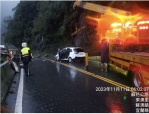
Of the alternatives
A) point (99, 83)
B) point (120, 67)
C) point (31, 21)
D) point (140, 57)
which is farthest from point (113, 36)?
point (31, 21)

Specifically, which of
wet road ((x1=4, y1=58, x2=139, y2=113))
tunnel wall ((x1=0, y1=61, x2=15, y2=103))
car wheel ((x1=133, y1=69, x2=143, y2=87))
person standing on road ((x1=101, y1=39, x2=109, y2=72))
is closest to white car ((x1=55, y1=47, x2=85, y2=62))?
person standing on road ((x1=101, y1=39, x2=109, y2=72))

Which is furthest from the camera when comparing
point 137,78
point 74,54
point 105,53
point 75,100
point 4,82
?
point 74,54

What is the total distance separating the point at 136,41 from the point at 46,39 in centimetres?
3394

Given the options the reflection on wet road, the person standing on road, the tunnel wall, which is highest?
the person standing on road

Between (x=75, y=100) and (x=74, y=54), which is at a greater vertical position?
(x=74, y=54)

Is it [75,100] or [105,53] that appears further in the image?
[105,53]

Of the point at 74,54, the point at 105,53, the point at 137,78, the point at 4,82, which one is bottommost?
the point at 4,82

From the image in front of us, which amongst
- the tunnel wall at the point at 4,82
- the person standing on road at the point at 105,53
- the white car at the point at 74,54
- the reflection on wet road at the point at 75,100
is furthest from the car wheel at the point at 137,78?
the white car at the point at 74,54

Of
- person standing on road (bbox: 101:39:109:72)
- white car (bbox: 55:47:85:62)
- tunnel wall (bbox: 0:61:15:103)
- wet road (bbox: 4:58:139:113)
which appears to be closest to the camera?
wet road (bbox: 4:58:139:113)

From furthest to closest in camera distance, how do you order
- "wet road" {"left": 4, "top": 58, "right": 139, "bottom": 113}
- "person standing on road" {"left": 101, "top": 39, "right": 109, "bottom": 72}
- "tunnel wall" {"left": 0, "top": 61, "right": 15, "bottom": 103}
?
"person standing on road" {"left": 101, "top": 39, "right": 109, "bottom": 72} < "tunnel wall" {"left": 0, "top": 61, "right": 15, "bottom": 103} < "wet road" {"left": 4, "top": 58, "right": 139, "bottom": 113}

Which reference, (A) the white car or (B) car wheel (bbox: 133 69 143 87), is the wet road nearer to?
(B) car wheel (bbox: 133 69 143 87)

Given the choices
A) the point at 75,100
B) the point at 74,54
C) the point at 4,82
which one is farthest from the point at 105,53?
the point at 74,54

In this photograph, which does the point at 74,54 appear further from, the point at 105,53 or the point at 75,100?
the point at 75,100

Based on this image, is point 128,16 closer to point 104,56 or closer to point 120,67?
point 104,56
